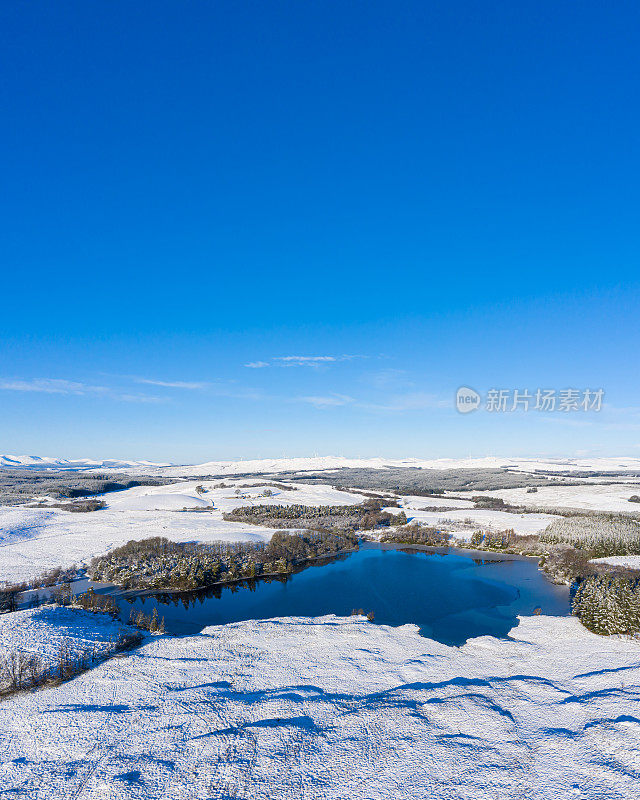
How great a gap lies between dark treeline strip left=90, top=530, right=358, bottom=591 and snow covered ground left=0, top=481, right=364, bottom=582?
2.06 meters

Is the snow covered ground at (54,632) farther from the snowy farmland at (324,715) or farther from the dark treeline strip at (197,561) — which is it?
the dark treeline strip at (197,561)

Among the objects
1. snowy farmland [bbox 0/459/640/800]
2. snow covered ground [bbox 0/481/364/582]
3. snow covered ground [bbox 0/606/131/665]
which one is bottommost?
snow covered ground [bbox 0/481/364/582]

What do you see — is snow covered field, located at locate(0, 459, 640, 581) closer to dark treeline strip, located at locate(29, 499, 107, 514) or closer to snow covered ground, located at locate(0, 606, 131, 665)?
dark treeline strip, located at locate(29, 499, 107, 514)

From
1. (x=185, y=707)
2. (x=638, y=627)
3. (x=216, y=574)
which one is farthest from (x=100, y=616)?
(x=638, y=627)

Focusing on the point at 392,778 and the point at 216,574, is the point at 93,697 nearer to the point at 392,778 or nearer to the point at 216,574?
the point at 392,778

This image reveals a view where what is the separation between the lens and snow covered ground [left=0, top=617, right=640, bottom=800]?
7262 mm

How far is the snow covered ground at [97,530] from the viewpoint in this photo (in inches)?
985

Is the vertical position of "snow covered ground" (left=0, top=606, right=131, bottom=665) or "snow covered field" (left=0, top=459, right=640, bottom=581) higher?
"snow covered ground" (left=0, top=606, right=131, bottom=665)

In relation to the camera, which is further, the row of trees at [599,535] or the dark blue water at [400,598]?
the row of trees at [599,535]

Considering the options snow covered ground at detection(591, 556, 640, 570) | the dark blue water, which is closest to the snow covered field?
the dark blue water

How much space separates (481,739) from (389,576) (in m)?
16.4

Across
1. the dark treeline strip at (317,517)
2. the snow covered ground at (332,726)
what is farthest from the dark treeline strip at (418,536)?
the snow covered ground at (332,726)

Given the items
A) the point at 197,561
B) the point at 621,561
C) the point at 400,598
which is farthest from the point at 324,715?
the point at 621,561

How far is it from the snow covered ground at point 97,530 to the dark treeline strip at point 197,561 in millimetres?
2060
